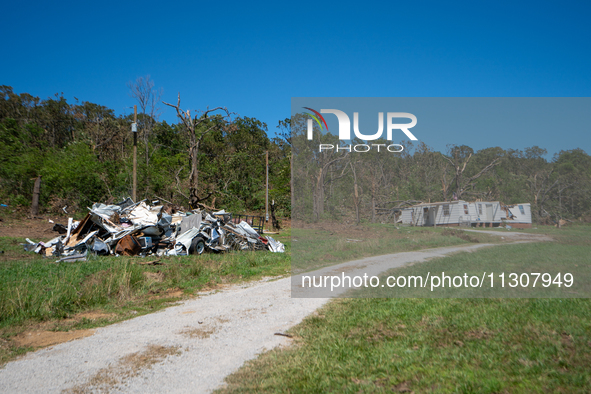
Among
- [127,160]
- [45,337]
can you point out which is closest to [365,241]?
[45,337]

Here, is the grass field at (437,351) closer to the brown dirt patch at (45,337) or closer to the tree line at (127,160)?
the brown dirt patch at (45,337)

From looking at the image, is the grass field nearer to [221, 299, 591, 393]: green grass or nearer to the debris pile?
[221, 299, 591, 393]: green grass

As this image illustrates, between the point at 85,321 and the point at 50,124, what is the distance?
54283mm

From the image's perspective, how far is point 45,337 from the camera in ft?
18.9

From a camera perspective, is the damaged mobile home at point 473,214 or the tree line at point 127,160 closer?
the damaged mobile home at point 473,214

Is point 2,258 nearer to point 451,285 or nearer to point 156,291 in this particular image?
point 156,291

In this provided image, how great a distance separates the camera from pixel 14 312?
656 cm

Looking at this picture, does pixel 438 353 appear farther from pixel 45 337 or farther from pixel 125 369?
pixel 45 337

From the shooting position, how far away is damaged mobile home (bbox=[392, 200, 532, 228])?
959cm

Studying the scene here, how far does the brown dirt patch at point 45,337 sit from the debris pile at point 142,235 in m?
7.70

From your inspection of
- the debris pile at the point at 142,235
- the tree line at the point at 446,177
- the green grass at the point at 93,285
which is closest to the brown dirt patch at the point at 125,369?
the green grass at the point at 93,285

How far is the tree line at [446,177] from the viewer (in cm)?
873

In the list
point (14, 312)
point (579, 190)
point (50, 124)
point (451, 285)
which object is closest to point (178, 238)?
point (14, 312)

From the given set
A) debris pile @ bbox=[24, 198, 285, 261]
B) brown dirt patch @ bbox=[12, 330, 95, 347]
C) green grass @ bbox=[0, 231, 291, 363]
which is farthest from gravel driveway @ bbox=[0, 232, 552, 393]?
debris pile @ bbox=[24, 198, 285, 261]
